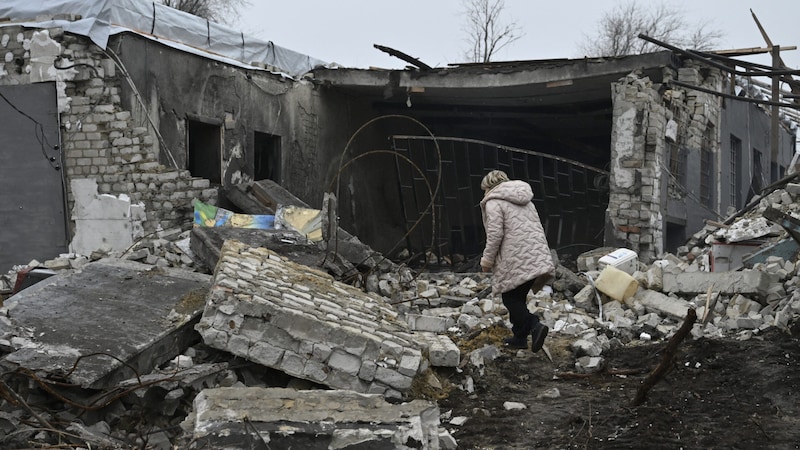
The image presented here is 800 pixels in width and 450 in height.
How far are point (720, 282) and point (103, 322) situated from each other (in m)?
6.15

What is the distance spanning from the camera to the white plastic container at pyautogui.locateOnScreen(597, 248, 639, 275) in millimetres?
9578

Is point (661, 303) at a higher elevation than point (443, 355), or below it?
below

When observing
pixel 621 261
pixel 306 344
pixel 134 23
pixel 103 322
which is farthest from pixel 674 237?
pixel 103 322

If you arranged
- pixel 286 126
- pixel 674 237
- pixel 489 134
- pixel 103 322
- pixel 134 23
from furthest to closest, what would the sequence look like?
pixel 489 134 < pixel 674 237 < pixel 286 126 < pixel 134 23 < pixel 103 322

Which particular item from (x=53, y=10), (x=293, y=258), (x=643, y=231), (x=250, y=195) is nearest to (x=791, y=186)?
(x=643, y=231)

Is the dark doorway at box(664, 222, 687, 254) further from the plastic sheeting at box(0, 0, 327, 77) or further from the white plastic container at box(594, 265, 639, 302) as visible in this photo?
the plastic sheeting at box(0, 0, 327, 77)

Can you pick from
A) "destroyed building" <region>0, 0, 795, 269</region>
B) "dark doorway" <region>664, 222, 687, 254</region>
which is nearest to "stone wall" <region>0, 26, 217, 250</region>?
"destroyed building" <region>0, 0, 795, 269</region>

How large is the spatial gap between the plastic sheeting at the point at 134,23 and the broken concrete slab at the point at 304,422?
6898mm

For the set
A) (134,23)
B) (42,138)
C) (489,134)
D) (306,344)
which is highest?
(134,23)

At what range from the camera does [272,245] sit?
8.79 metres

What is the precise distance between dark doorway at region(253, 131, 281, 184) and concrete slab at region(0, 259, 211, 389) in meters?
5.53

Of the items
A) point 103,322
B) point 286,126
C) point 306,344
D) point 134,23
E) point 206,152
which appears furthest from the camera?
point 286,126

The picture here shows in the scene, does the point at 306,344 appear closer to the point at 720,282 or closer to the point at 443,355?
the point at 443,355

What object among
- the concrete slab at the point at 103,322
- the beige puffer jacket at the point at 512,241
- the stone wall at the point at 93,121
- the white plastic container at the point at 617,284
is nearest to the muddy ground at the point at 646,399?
the beige puffer jacket at the point at 512,241
